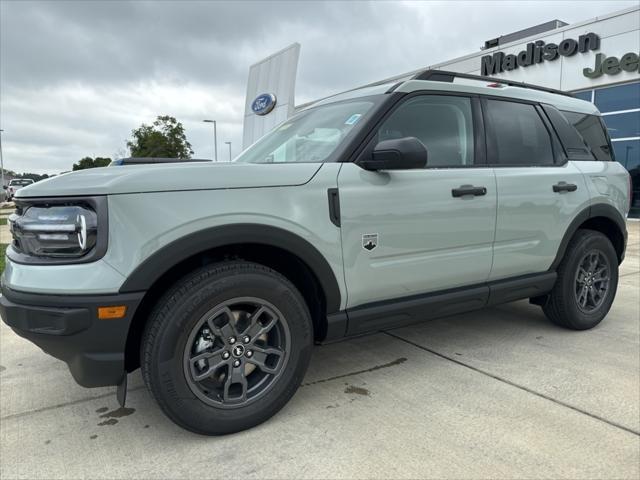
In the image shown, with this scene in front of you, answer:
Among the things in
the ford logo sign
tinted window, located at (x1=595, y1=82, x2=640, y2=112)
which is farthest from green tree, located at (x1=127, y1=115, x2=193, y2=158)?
tinted window, located at (x1=595, y1=82, x2=640, y2=112)

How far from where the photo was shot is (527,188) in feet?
11.0

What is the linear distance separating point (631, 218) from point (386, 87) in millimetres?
14765

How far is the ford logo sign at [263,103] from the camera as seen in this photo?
19.5 m

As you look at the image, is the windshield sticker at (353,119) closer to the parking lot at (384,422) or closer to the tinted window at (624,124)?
the parking lot at (384,422)

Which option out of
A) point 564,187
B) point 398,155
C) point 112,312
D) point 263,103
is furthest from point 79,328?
point 263,103

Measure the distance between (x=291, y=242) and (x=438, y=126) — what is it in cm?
140

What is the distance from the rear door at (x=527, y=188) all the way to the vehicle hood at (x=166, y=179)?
5.09 ft

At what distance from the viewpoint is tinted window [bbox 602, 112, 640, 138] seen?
1387cm

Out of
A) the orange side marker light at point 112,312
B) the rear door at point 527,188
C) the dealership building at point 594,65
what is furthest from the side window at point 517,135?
the dealership building at point 594,65

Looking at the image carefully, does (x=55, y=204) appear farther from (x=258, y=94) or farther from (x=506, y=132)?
(x=258, y=94)

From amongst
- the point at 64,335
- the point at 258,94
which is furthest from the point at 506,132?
A: the point at 258,94

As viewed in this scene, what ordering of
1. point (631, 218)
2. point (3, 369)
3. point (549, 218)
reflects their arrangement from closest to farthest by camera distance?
point (3, 369) → point (549, 218) → point (631, 218)

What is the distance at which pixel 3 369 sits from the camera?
3.22m

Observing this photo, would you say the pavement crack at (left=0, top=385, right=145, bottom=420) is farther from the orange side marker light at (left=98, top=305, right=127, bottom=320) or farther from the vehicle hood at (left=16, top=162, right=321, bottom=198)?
the vehicle hood at (left=16, top=162, right=321, bottom=198)
